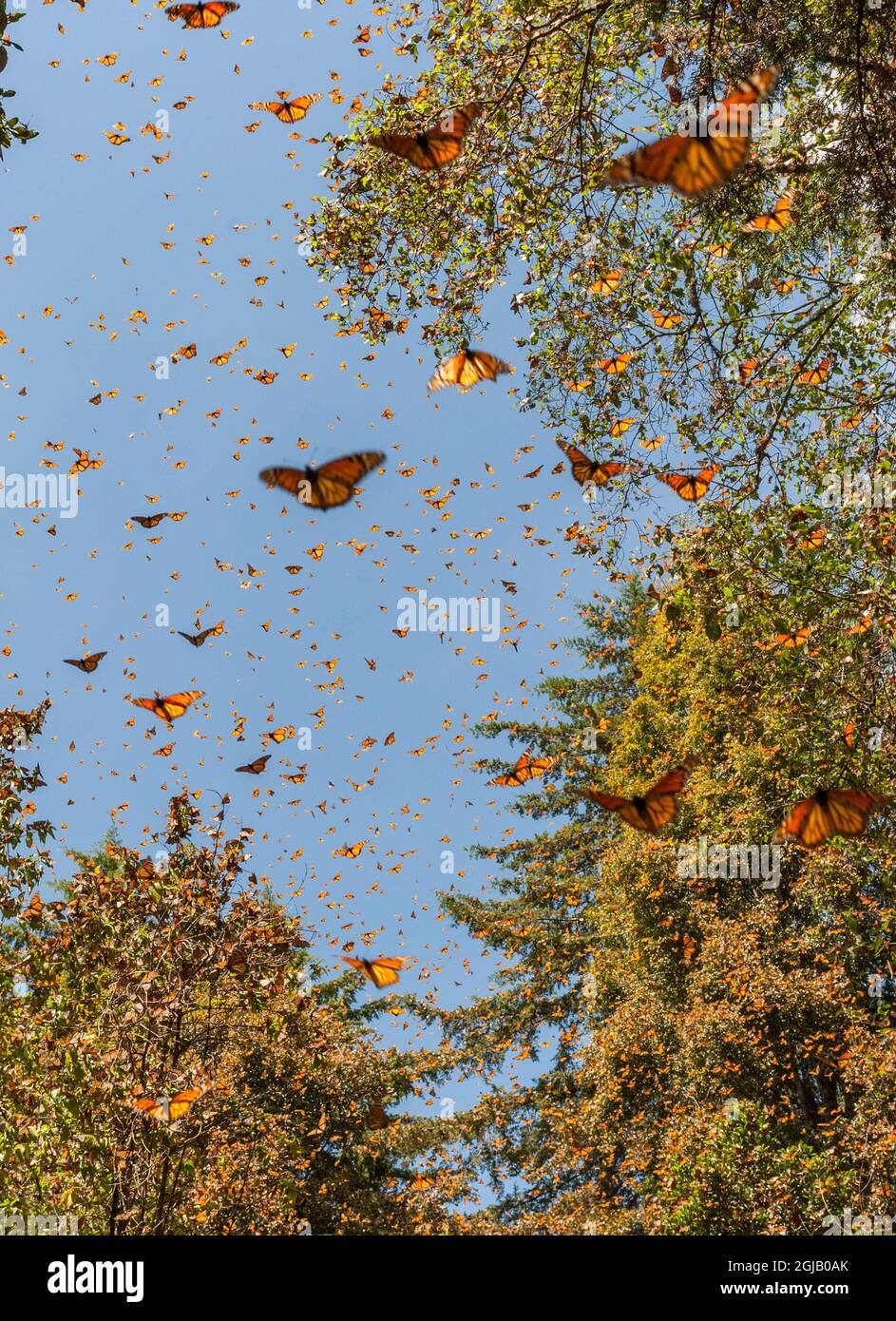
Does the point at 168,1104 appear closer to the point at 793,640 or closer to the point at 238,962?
the point at 238,962

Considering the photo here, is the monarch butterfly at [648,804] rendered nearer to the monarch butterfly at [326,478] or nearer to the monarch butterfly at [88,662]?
the monarch butterfly at [326,478]

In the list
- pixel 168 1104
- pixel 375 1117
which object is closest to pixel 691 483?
pixel 168 1104

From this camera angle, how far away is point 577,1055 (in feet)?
58.5

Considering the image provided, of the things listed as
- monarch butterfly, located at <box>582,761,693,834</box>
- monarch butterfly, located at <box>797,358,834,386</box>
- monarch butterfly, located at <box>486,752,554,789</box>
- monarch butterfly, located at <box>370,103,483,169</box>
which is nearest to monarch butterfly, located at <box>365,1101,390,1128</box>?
monarch butterfly, located at <box>486,752,554,789</box>

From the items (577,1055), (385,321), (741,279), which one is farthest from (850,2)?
(577,1055)

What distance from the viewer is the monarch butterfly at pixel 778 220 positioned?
23.3 feet

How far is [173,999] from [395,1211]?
1409 cm

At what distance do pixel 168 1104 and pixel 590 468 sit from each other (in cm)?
532

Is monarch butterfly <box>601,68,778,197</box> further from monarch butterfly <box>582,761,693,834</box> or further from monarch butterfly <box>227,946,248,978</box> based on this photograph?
monarch butterfly <box>227,946,248,978</box>

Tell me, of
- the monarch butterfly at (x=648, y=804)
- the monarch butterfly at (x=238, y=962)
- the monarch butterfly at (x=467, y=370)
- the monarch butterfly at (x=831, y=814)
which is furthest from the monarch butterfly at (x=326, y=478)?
the monarch butterfly at (x=831, y=814)

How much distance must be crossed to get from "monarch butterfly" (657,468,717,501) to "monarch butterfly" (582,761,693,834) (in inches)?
92.6

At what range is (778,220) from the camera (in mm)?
7188

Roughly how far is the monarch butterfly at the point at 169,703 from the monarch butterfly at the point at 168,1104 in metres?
3.52

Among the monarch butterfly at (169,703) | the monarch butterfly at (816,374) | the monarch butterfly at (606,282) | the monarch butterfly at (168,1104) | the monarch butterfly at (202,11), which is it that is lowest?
the monarch butterfly at (168,1104)
